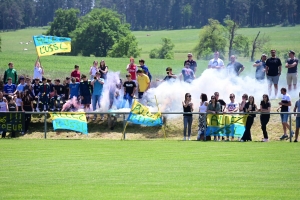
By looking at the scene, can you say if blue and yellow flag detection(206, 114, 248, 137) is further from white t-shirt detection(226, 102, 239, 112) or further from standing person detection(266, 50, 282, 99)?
standing person detection(266, 50, 282, 99)

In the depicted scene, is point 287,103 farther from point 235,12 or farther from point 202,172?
point 235,12

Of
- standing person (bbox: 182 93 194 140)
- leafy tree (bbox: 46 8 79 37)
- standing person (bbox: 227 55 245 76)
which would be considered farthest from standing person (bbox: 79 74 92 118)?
leafy tree (bbox: 46 8 79 37)

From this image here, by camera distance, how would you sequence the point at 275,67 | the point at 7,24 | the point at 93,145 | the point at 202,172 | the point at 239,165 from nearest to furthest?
the point at 202,172 → the point at 239,165 → the point at 93,145 → the point at 275,67 → the point at 7,24

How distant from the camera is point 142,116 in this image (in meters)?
28.4

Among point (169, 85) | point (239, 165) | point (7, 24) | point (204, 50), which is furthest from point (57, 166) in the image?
point (7, 24)

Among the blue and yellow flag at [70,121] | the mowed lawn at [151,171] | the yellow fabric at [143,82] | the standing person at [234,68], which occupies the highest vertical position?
the standing person at [234,68]

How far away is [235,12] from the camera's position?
18062 centimetres

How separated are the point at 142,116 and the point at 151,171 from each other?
39.2ft

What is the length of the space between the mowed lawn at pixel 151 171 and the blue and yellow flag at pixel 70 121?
4806mm

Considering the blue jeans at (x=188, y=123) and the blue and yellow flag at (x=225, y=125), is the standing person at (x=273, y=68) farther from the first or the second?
the blue jeans at (x=188, y=123)

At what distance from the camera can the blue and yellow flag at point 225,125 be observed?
1053 inches

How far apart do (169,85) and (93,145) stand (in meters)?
7.27

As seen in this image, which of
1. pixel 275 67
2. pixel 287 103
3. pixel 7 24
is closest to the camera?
pixel 287 103

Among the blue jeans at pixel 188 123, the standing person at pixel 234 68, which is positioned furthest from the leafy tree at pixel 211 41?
the blue jeans at pixel 188 123
